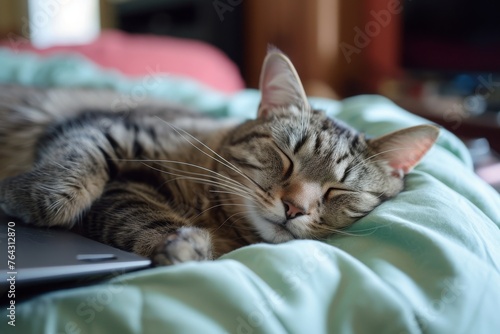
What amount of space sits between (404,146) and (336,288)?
49 cm

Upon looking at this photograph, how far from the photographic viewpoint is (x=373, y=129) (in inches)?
54.9

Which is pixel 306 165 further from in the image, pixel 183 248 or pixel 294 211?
pixel 183 248

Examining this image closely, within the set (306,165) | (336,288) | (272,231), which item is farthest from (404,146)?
(336,288)

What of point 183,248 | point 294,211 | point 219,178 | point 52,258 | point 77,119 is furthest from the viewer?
point 77,119

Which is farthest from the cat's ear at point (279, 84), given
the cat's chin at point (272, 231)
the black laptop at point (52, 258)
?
the black laptop at point (52, 258)

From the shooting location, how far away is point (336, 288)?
78 centimetres

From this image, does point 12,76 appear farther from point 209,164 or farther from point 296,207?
point 296,207

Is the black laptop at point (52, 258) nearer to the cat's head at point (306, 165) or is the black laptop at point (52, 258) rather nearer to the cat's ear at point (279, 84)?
the cat's head at point (306, 165)

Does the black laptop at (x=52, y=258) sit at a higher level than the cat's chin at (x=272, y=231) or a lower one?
higher

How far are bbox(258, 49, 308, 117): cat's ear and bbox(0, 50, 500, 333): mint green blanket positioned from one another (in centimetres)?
35

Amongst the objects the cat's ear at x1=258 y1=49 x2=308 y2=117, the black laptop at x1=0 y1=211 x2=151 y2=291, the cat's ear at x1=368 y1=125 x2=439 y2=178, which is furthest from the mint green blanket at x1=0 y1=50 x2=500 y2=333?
the cat's ear at x1=258 y1=49 x2=308 y2=117

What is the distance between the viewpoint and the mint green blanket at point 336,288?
67cm

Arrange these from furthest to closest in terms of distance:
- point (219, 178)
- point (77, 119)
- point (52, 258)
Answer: point (77, 119) < point (219, 178) < point (52, 258)

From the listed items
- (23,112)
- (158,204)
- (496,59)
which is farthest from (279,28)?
(158,204)
